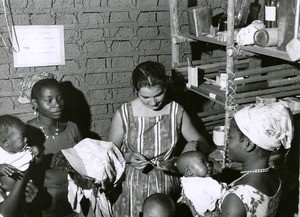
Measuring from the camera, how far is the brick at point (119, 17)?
4.38 m

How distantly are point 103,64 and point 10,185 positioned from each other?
1.92m

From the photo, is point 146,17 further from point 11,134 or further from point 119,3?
point 11,134

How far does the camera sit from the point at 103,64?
4504mm

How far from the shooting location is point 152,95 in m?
3.22

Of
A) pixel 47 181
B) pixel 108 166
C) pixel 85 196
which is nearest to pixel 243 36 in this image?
pixel 108 166

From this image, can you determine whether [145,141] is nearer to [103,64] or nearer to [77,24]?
[103,64]

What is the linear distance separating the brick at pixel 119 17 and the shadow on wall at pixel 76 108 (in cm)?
94

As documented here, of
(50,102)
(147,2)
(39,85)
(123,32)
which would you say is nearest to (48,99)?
(50,102)

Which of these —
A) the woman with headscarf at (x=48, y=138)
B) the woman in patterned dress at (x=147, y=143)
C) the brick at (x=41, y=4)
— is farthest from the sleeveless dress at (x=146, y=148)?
the brick at (x=41, y=4)

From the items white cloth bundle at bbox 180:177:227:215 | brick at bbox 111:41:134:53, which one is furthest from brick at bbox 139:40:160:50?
white cloth bundle at bbox 180:177:227:215

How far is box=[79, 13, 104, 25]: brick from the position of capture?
14.1 ft

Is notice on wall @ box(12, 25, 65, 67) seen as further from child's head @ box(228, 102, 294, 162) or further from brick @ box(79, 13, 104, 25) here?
child's head @ box(228, 102, 294, 162)

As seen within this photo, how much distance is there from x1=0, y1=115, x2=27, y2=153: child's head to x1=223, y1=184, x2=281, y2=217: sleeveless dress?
6.25 feet

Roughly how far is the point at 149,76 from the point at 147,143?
2.20ft
